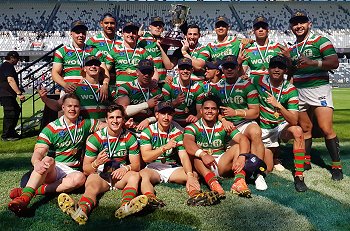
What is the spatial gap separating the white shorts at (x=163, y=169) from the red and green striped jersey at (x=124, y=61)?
1.27 metres

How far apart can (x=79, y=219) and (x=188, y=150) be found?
4.63ft

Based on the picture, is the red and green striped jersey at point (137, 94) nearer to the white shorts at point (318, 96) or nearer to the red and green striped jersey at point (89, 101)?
the red and green striped jersey at point (89, 101)

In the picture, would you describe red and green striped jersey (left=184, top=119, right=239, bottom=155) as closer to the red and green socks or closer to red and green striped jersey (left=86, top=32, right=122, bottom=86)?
the red and green socks

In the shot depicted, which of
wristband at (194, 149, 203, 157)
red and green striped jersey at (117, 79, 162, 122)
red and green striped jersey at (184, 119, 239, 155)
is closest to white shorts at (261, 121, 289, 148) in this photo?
red and green striped jersey at (184, 119, 239, 155)

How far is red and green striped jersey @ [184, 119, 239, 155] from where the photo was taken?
13.6ft

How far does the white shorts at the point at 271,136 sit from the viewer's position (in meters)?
4.64

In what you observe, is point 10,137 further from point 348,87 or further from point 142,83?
point 348,87

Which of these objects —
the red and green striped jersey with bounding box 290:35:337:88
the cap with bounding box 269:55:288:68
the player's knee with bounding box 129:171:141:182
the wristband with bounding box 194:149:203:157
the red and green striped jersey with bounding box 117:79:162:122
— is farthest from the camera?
the red and green striped jersey with bounding box 117:79:162:122

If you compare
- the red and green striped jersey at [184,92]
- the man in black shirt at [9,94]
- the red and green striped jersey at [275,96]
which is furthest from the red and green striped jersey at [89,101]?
the man in black shirt at [9,94]

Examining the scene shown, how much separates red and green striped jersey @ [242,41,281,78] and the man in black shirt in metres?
4.77

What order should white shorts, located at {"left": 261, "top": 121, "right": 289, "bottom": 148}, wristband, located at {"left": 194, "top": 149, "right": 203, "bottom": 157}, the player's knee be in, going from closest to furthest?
the player's knee, wristband, located at {"left": 194, "top": 149, "right": 203, "bottom": 157}, white shorts, located at {"left": 261, "top": 121, "right": 289, "bottom": 148}

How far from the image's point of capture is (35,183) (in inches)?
133

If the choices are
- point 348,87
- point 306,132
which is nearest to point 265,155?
point 306,132

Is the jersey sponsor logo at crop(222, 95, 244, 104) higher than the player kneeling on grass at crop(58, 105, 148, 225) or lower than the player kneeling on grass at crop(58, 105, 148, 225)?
higher
